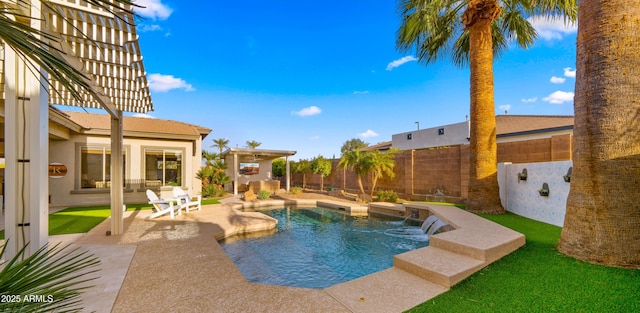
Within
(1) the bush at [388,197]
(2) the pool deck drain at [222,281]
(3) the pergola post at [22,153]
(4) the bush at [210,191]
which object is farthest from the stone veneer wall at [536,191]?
(4) the bush at [210,191]

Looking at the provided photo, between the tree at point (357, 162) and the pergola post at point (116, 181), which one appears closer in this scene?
the pergola post at point (116, 181)

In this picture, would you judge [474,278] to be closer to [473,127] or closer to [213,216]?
[473,127]

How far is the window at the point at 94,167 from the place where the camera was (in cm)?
1199

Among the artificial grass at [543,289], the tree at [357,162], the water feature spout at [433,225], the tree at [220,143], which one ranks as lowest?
the water feature spout at [433,225]

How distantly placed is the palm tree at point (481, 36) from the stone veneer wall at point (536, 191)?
0.77m

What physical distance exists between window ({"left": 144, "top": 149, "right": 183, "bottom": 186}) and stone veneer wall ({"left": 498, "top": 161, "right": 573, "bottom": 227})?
47.5ft

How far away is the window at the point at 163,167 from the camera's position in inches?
521

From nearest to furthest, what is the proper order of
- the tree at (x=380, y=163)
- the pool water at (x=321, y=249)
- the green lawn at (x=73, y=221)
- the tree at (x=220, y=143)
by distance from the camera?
the pool water at (x=321, y=249) < the green lawn at (x=73, y=221) < the tree at (x=380, y=163) < the tree at (x=220, y=143)

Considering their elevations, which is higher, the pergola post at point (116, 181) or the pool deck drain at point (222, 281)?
the pergola post at point (116, 181)

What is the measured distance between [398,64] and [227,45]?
10.7 meters

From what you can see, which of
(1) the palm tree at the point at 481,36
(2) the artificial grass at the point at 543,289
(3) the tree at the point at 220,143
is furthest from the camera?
(3) the tree at the point at 220,143

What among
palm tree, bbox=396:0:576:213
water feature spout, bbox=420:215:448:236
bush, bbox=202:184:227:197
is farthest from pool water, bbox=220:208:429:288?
bush, bbox=202:184:227:197

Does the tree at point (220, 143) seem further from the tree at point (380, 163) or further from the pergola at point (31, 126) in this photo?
the pergola at point (31, 126)

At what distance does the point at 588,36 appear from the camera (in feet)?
15.0
